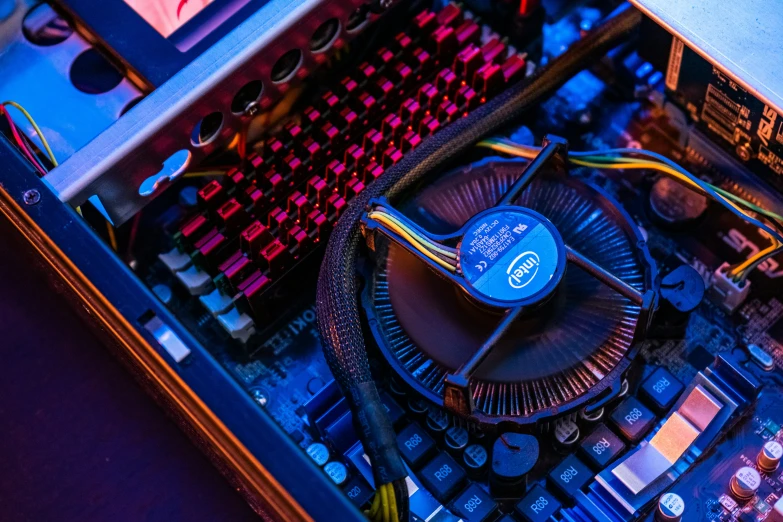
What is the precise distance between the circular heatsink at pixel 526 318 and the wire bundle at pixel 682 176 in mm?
88

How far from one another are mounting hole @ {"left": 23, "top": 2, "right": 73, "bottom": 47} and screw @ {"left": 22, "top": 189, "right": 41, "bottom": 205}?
691 mm

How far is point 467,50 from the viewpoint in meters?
2.70

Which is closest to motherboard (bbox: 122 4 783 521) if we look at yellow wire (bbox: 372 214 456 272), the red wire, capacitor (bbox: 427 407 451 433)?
capacitor (bbox: 427 407 451 433)

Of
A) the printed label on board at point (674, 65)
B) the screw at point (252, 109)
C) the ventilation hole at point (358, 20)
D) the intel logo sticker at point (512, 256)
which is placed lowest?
the intel logo sticker at point (512, 256)

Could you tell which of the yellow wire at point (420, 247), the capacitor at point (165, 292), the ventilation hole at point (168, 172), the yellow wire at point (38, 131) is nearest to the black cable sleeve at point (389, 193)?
the yellow wire at point (420, 247)

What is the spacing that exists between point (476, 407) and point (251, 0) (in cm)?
119

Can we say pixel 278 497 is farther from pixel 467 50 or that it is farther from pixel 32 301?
pixel 467 50

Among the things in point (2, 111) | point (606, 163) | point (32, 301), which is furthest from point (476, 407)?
point (2, 111)

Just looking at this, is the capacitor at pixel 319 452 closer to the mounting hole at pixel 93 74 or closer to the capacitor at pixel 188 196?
the capacitor at pixel 188 196

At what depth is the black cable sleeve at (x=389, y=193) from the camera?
211 centimetres

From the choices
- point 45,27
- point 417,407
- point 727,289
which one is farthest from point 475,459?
point 45,27

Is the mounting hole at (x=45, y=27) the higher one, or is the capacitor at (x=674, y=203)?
the mounting hole at (x=45, y=27)

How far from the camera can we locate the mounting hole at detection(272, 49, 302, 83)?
8.28 ft

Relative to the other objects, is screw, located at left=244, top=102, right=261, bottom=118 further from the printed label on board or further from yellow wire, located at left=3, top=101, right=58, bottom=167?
the printed label on board
